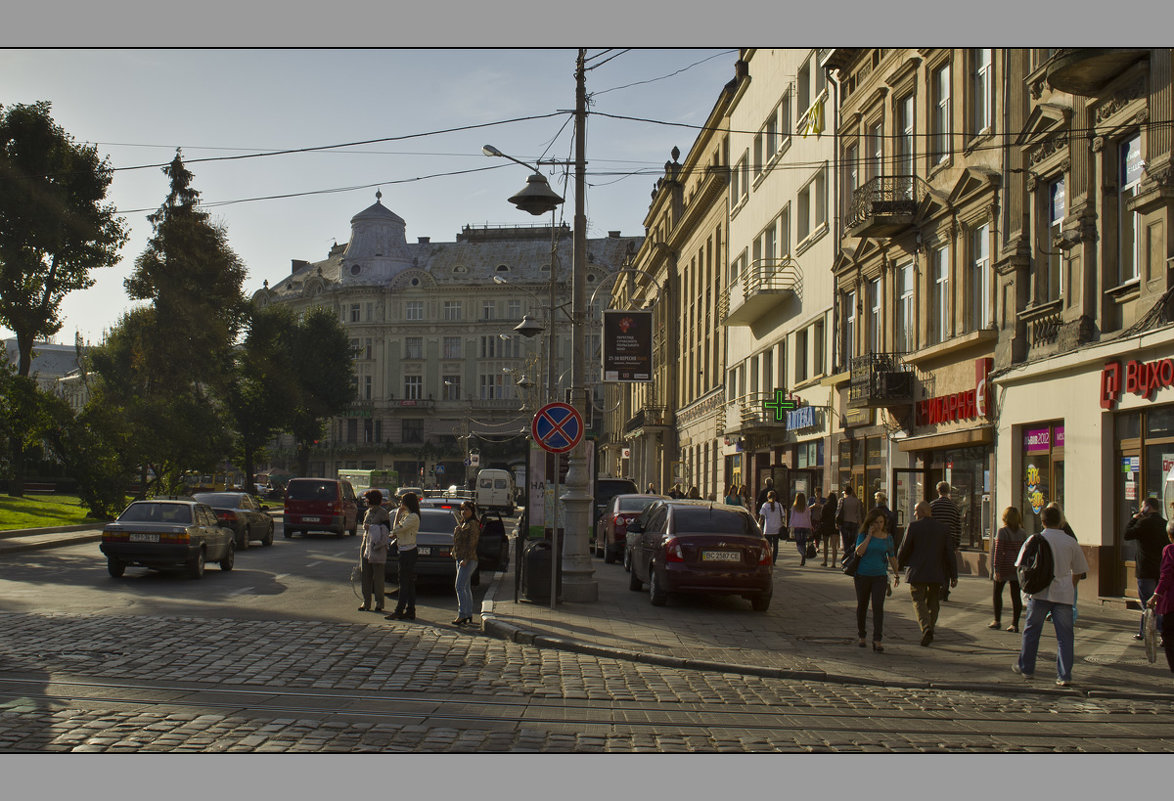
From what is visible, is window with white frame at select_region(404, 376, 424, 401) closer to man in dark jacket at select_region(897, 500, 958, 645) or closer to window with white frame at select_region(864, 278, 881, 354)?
window with white frame at select_region(864, 278, 881, 354)

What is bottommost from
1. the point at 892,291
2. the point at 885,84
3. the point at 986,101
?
the point at 892,291

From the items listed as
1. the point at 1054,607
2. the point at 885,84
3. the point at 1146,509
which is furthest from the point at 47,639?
the point at 885,84

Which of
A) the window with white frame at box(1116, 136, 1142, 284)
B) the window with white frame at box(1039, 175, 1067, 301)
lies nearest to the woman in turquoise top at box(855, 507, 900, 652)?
the window with white frame at box(1116, 136, 1142, 284)

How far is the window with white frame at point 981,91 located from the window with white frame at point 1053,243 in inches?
114

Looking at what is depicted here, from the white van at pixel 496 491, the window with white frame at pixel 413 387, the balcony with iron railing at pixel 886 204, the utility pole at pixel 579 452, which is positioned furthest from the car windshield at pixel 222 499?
the window with white frame at pixel 413 387

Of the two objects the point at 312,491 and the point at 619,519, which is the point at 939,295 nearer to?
the point at 619,519

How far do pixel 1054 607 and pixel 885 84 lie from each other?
20.3 metres

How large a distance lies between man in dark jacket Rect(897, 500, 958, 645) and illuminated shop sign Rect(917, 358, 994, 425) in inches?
372

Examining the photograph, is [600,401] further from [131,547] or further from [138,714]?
[138,714]

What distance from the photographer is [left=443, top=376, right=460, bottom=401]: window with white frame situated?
4510 inches

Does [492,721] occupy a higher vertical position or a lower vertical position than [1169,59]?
lower

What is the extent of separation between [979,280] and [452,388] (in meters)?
94.1

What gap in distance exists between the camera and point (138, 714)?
27.0ft

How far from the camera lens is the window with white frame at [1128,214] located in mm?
17031
